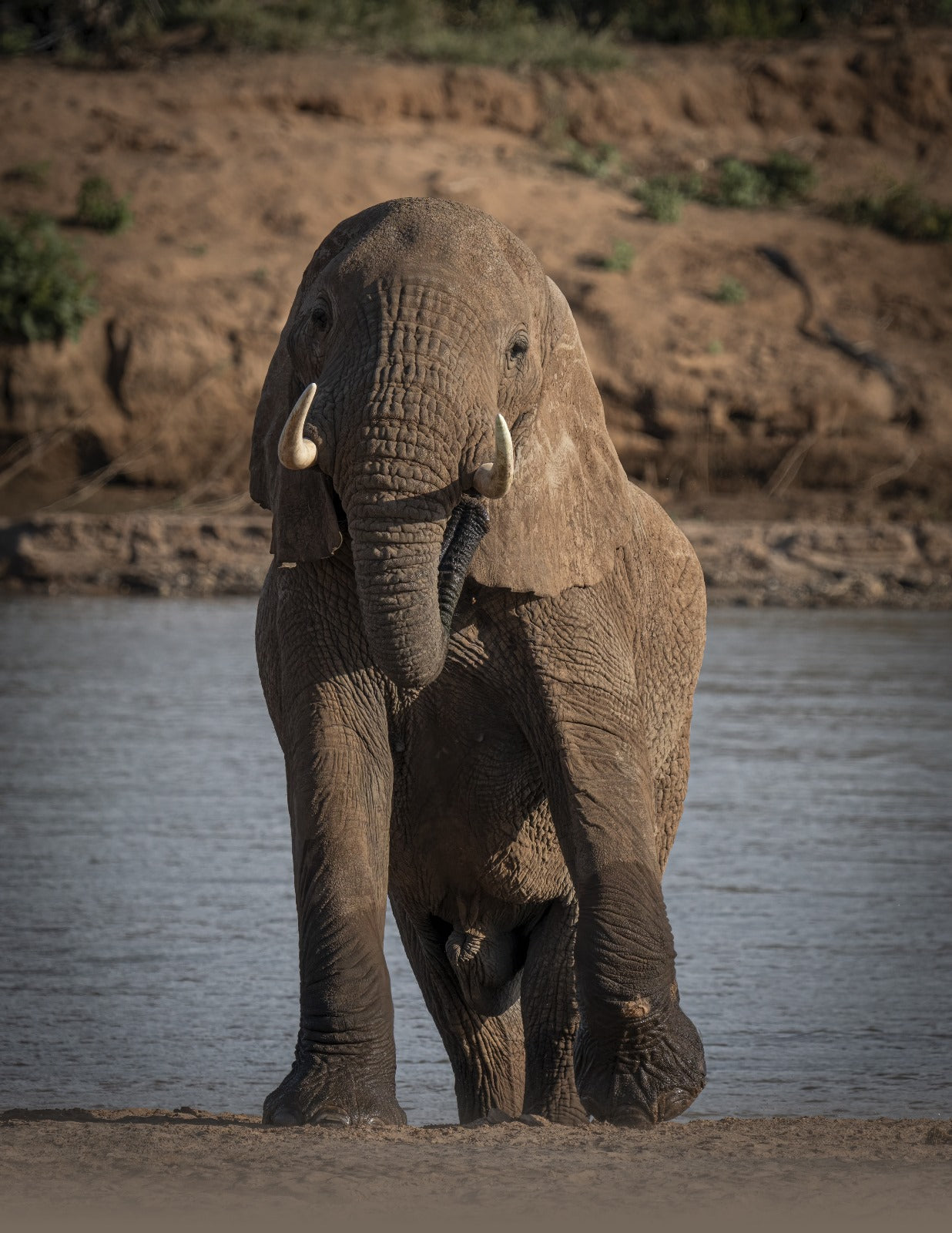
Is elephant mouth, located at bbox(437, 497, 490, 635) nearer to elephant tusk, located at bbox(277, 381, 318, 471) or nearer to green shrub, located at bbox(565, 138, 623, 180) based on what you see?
elephant tusk, located at bbox(277, 381, 318, 471)

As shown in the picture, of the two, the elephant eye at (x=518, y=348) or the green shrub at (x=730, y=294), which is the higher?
the elephant eye at (x=518, y=348)

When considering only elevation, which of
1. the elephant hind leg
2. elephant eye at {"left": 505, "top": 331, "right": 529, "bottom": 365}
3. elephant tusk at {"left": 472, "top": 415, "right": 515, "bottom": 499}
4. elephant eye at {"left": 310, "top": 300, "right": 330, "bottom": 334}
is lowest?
the elephant hind leg

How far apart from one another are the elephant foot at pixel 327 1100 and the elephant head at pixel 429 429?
94cm

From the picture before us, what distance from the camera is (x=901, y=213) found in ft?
88.3

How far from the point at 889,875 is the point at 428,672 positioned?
4.72 m

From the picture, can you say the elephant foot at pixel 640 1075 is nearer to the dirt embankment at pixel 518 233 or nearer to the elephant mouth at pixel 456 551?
the elephant mouth at pixel 456 551

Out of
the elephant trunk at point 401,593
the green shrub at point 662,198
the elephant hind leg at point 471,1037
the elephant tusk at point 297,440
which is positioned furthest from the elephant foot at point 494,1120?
the green shrub at point 662,198

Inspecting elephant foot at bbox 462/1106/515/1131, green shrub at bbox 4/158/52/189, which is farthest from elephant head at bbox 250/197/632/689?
green shrub at bbox 4/158/52/189

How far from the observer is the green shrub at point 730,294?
979 inches

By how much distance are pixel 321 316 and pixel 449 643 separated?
32.9 inches

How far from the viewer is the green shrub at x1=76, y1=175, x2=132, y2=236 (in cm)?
2445

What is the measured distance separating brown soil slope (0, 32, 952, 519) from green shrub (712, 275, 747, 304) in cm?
16

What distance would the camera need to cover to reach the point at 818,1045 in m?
6.25

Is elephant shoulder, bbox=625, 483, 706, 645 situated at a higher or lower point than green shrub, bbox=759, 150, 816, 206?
higher
